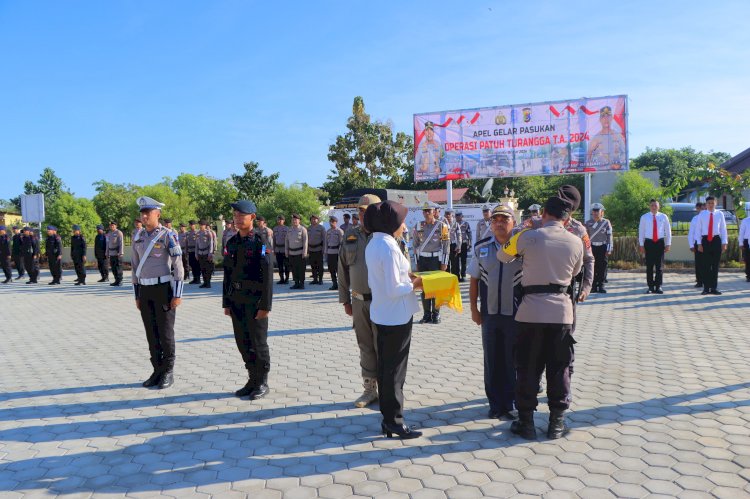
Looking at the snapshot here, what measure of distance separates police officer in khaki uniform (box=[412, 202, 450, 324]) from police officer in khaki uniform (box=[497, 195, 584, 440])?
4688 millimetres

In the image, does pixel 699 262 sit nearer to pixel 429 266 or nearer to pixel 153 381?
pixel 429 266

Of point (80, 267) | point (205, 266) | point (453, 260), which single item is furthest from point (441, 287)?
point (80, 267)

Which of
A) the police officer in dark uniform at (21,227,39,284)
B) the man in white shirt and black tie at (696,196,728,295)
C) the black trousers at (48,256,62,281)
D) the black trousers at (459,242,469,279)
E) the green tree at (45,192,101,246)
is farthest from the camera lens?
the green tree at (45,192,101,246)

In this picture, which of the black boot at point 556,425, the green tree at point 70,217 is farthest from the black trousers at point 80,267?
the green tree at point 70,217

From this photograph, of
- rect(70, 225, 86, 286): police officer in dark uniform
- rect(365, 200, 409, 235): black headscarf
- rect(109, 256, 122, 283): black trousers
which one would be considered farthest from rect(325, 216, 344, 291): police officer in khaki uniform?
A: rect(365, 200, 409, 235): black headscarf

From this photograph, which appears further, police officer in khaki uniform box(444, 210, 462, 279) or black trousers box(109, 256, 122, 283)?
black trousers box(109, 256, 122, 283)

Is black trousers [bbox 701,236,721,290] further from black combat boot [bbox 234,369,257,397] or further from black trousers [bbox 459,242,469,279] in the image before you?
black combat boot [bbox 234,369,257,397]

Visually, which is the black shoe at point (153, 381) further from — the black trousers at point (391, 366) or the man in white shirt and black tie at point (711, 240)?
the man in white shirt and black tie at point (711, 240)

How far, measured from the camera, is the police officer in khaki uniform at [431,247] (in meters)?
8.94

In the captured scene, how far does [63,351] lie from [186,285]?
28.7 ft

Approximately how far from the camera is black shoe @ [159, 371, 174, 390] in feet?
18.8

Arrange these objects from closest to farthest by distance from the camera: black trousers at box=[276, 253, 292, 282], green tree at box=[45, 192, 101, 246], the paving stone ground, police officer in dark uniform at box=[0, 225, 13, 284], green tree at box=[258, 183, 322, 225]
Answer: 1. the paving stone ground
2. black trousers at box=[276, 253, 292, 282]
3. police officer in dark uniform at box=[0, 225, 13, 284]
4. green tree at box=[258, 183, 322, 225]
5. green tree at box=[45, 192, 101, 246]

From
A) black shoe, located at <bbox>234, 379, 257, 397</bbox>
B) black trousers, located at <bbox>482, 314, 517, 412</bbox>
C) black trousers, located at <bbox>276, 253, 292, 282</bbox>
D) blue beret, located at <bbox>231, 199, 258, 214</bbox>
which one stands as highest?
blue beret, located at <bbox>231, 199, 258, 214</bbox>

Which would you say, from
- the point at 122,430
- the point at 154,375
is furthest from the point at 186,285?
the point at 122,430
